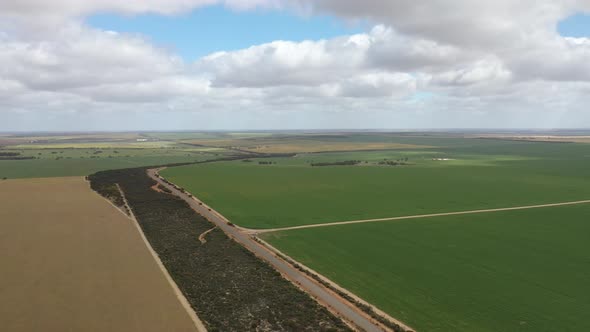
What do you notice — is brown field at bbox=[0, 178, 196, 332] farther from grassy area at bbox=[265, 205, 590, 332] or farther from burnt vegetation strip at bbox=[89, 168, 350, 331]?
grassy area at bbox=[265, 205, 590, 332]

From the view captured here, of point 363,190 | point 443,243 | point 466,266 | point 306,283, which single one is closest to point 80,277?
point 306,283

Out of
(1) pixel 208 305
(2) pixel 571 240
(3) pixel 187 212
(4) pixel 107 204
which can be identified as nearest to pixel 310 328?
(1) pixel 208 305

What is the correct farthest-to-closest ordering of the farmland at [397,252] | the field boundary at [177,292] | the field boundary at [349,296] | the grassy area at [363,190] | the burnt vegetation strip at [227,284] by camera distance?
the grassy area at [363,190] < the farmland at [397,252] < the burnt vegetation strip at [227,284] < the field boundary at [177,292] < the field boundary at [349,296]

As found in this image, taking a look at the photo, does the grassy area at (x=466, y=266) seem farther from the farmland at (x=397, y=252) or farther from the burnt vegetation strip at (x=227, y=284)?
the burnt vegetation strip at (x=227, y=284)

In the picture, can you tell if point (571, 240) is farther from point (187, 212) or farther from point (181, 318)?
point (187, 212)

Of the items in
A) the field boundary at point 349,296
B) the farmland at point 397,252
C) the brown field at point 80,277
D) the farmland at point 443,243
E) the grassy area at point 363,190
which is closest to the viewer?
the field boundary at point 349,296

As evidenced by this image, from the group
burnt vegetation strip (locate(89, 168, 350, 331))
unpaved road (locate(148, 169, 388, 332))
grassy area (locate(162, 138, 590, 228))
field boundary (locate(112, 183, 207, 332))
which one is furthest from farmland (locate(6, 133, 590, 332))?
unpaved road (locate(148, 169, 388, 332))

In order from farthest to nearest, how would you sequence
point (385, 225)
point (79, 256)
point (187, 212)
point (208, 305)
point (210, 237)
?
point (187, 212) < point (385, 225) < point (210, 237) < point (79, 256) < point (208, 305)

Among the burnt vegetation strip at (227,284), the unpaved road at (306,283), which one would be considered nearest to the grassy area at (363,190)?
the unpaved road at (306,283)
